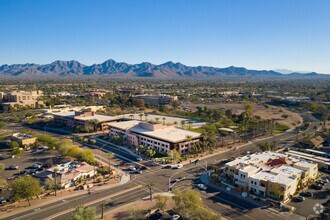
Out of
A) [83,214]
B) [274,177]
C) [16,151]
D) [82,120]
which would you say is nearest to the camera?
[83,214]

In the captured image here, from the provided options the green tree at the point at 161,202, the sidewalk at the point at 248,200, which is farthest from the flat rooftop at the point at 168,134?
the green tree at the point at 161,202

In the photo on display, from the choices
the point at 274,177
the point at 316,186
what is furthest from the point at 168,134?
the point at 316,186

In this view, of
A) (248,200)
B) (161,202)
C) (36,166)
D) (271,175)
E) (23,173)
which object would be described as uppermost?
(271,175)

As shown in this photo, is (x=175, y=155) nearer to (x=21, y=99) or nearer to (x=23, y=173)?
(x=23, y=173)

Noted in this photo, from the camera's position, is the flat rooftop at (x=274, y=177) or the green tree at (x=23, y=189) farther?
the flat rooftop at (x=274, y=177)

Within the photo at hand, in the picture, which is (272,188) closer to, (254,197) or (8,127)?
(254,197)

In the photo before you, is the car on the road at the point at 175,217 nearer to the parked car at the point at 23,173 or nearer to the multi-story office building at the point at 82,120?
the parked car at the point at 23,173

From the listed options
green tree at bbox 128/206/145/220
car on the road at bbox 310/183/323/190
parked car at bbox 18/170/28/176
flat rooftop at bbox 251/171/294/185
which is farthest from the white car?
parked car at bbox 18/170/28/176

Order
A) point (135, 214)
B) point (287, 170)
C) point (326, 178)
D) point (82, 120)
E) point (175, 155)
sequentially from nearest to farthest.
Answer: point (135, 214)
point (287, 170)
point (326, 178)
point (175, 155)
point (82, 120)
